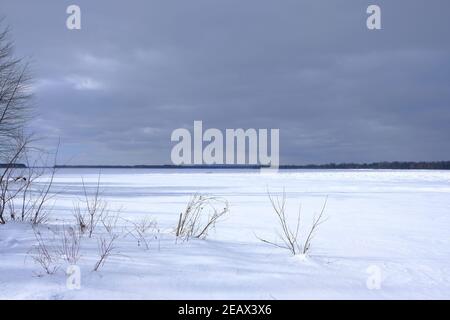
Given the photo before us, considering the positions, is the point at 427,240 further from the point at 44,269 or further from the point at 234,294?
the point at 44,269

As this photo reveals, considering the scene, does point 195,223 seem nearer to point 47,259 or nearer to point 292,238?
point 292,238

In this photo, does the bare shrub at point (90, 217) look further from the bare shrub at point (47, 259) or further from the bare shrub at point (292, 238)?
the bare shrub at point (292, 238)

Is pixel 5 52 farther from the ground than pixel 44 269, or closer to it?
farther from the ground

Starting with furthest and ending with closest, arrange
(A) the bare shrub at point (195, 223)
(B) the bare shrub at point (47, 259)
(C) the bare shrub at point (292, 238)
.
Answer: (A) the bare shrub at point (195, 223) < (C) the bare shrub at point (292, 238) < (B) the bare shrub at point (47, 259)

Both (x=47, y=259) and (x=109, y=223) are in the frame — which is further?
(x=109, y=223)

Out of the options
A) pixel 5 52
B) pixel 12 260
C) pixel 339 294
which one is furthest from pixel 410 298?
pixel 5 52

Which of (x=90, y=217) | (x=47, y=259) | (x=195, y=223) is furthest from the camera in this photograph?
(x=195, y=223)

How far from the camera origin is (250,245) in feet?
14.8

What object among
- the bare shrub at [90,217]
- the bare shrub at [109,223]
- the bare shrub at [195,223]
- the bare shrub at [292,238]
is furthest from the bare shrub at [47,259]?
the bare shrub at [292,238]

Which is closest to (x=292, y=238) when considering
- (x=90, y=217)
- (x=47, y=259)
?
(x=47, y=259)

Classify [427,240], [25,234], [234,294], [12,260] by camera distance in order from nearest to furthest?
1. [234,294]
2. [12,260]
3. [25,234]
4. [427,240]
